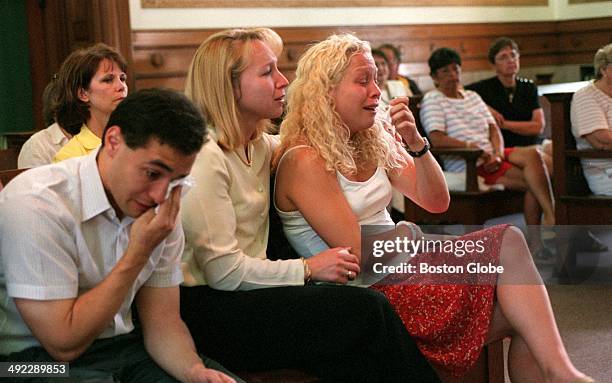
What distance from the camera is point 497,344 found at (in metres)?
2.45

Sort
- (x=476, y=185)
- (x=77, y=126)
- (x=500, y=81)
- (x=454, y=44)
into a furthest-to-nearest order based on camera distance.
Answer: (x=454, y=44) → (x=500, y=81) → (x=476, y=185) → (x=77, y=126)

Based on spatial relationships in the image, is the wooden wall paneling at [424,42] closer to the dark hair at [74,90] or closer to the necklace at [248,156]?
the dark hair at [74,90]

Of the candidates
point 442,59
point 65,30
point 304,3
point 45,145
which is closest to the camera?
point 45,145

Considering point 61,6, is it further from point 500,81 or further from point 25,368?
point 25,368

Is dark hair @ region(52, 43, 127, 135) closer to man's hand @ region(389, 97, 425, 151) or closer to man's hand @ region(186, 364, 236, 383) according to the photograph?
man's hand @ region(389, 97, 425, 151)

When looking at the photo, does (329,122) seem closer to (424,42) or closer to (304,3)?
(304,3)

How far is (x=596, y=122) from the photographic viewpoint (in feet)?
13.8

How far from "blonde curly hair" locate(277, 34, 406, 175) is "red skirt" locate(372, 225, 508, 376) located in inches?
14.2

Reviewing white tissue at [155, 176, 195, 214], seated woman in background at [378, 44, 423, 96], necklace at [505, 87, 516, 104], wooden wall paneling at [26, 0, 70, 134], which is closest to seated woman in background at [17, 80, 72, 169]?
white tissue at [155, 176, 195, 214]

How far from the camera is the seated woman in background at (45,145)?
3.18 metres

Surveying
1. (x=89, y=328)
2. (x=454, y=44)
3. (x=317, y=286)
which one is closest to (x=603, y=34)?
(x=454, y=44)

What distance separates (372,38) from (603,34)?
2.20 m

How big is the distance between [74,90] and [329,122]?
1095 millimetres

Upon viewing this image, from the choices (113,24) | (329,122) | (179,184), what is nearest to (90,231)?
(179,184)
